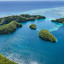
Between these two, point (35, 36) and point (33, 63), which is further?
point (35, 36)

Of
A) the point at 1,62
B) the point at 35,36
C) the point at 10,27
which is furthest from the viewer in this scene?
the point at 10,27

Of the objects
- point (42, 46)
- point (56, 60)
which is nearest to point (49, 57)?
point (56, 60)

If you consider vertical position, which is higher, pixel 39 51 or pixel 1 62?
pixel 1 62

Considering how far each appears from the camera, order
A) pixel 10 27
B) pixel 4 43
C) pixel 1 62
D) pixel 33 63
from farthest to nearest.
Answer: pixel 10 27 < pixel 4 43 < pixel 33 63 < pixel 1 62

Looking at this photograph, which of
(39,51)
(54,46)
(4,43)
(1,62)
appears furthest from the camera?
(4,43)

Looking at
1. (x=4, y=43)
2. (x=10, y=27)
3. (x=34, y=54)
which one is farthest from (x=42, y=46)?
(x=10, y=27)

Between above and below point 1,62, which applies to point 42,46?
below

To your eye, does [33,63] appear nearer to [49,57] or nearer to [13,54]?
[49,57]

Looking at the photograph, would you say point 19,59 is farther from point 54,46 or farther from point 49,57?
point 54,46

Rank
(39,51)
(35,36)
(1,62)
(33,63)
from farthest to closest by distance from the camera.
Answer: (35,36) < (39,51) < (33,63) < (1,62)
